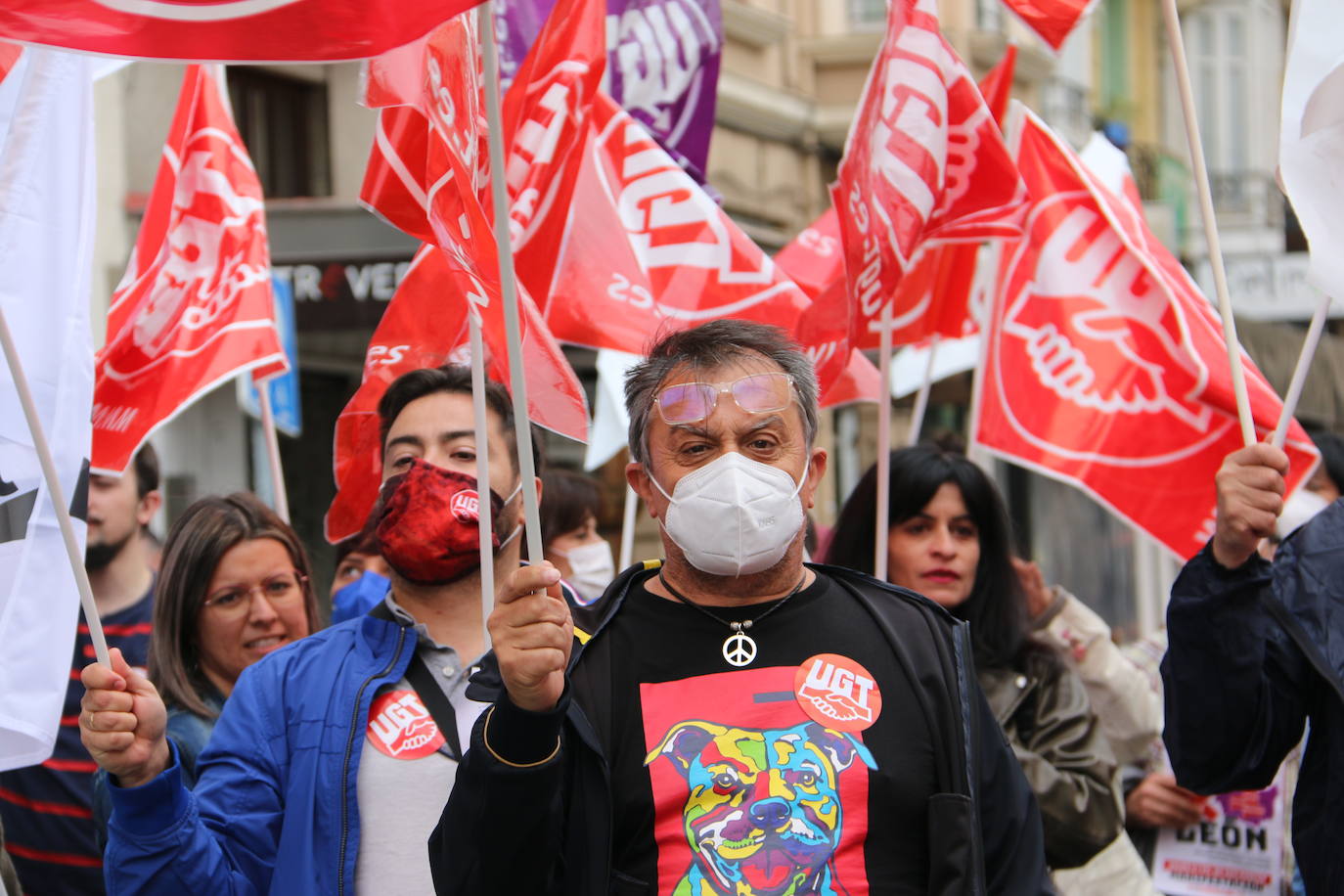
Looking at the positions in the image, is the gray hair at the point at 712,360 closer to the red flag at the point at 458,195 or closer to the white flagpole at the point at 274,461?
the red flag at the point at 458,195

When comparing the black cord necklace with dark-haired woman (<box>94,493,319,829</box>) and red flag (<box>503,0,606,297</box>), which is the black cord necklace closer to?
dark-haired woman (<box>94,493,319,829</box>)

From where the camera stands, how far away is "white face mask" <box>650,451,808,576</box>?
260 centimetres

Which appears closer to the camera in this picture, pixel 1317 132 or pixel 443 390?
pixel 1317 132

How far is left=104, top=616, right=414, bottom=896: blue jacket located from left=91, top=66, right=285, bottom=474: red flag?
1.62 metres

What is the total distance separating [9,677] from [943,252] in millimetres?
3397

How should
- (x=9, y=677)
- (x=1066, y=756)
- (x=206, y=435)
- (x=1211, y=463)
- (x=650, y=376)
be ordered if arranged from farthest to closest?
(x=206, y=435)
(x=1211, y=463)
(x=1066, y=756)
(x=9, y=677)
(x=650, y=376)

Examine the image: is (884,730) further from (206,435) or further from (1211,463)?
(206,435)

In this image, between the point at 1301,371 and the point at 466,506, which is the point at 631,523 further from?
the point at 1301,371

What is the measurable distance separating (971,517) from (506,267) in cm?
220

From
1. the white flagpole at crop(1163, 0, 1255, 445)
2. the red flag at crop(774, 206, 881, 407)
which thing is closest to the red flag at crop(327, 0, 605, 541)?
the red flag at crop(774, 206, 881, 407)

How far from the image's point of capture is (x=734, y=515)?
2592mm

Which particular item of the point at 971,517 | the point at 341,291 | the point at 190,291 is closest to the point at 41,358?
the point at 190,291

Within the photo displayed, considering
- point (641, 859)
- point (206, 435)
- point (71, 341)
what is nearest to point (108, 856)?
point (641, 859)

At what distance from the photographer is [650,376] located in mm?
2824
